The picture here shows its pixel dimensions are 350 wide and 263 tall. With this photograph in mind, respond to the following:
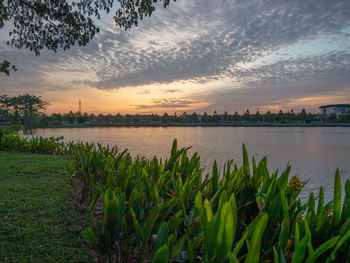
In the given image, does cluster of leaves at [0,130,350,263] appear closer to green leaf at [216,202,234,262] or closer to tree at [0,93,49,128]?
green leaf at [216,202,234,262]

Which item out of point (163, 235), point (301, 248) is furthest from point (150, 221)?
point (301, 248)

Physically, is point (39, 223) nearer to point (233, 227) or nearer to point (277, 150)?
point (233, 227)

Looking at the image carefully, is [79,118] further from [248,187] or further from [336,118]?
[336,118]

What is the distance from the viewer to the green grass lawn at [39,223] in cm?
163

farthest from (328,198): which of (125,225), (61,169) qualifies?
(61,169)

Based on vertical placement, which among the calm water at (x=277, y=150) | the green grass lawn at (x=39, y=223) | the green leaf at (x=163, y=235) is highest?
the green leaf at (x=163, y=235)

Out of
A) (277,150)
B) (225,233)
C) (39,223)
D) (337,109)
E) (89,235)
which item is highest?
(337,109)

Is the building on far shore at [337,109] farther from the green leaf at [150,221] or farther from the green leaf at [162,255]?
the green leaf at [162,255]

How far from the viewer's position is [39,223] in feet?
7.01

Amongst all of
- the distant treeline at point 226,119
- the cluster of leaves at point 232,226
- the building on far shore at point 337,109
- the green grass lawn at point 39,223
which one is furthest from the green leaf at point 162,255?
the building on far shore at point 337,109

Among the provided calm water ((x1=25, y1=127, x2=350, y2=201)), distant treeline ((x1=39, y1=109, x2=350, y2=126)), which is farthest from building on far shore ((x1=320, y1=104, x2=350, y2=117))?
calm water ((x1=25, y1=127, x2=350, y2=201))

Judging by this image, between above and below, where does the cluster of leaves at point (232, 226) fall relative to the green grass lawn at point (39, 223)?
above

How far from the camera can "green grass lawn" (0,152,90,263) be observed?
64.2 inches

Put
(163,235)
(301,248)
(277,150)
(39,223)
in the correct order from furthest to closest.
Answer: (277,150) < (39,223) < (163,235) < (301,248)
